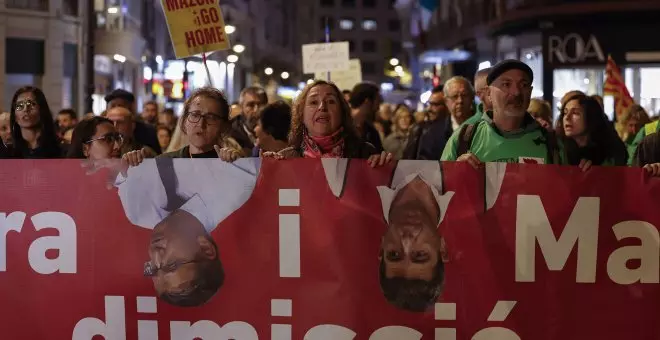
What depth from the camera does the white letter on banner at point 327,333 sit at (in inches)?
217

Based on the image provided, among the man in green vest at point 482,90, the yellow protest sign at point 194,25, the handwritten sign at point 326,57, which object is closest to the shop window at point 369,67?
the handwritten sign at point 326,57

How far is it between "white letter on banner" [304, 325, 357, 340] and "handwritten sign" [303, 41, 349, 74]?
1123cm

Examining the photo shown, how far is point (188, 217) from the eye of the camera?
569 cm

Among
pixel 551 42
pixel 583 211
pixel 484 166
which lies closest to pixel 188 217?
pixel 484 166

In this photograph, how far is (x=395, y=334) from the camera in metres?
5.49

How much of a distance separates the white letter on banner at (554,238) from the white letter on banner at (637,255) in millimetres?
102

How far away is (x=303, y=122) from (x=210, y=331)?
3.81ft

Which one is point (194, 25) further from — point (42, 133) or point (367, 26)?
point (367, 26)

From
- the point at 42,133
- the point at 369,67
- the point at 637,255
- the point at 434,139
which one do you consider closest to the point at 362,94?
the point at 434,139

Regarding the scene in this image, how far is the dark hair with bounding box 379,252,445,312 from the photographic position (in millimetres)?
5512

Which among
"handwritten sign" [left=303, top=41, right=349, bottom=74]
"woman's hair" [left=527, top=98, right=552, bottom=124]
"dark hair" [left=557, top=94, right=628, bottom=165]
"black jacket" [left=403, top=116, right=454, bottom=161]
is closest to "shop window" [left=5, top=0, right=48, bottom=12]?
"handwritten sign" [left=303, top=41, right=349, bottom=74]

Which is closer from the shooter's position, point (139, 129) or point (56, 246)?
point (56, 246)

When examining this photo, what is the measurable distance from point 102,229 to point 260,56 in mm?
81345

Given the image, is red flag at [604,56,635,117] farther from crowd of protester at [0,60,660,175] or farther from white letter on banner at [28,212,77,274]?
white letter on banner at [28,212,77,274]
